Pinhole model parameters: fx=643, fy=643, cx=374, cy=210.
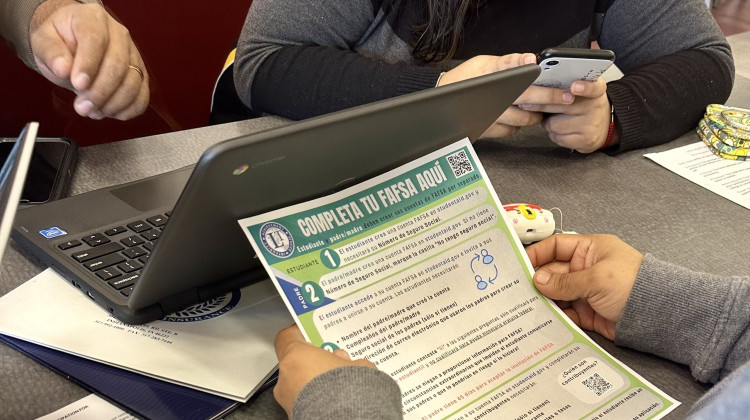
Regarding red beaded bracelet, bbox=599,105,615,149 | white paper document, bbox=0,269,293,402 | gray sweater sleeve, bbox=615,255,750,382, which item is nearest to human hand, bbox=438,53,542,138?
red beaded bracelet, bbox=599,105,615,149

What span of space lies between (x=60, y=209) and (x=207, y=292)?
8.7 inches

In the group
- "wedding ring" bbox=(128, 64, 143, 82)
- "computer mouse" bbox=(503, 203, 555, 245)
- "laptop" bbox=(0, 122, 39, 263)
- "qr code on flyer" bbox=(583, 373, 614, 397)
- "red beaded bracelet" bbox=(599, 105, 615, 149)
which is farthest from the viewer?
"red beaded bracelet" bbox=(599, 105, 615, 149)

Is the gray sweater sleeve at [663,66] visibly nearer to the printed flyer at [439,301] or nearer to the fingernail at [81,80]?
the printed flyer at [439,301]

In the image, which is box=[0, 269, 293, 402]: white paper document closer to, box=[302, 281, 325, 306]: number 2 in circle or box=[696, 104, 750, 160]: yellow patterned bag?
box=[302, 281, 325, 306]: number 2 in circle

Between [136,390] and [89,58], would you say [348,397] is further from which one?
[89,58]

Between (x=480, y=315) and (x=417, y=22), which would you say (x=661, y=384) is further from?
(x=417, y=22)

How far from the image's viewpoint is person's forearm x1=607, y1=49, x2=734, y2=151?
3.33 feet

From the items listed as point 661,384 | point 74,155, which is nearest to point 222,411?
point 661,384

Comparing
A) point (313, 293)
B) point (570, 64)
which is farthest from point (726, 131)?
point (313, 293)

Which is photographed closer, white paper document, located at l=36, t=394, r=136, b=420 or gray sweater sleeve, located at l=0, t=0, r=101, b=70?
white paper document, located at l=36, t=394, r=136, b=420

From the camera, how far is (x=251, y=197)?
19.7 inches

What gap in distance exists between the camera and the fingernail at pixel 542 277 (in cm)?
64

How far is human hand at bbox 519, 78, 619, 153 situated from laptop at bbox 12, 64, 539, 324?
261 mm

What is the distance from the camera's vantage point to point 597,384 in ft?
1.86
